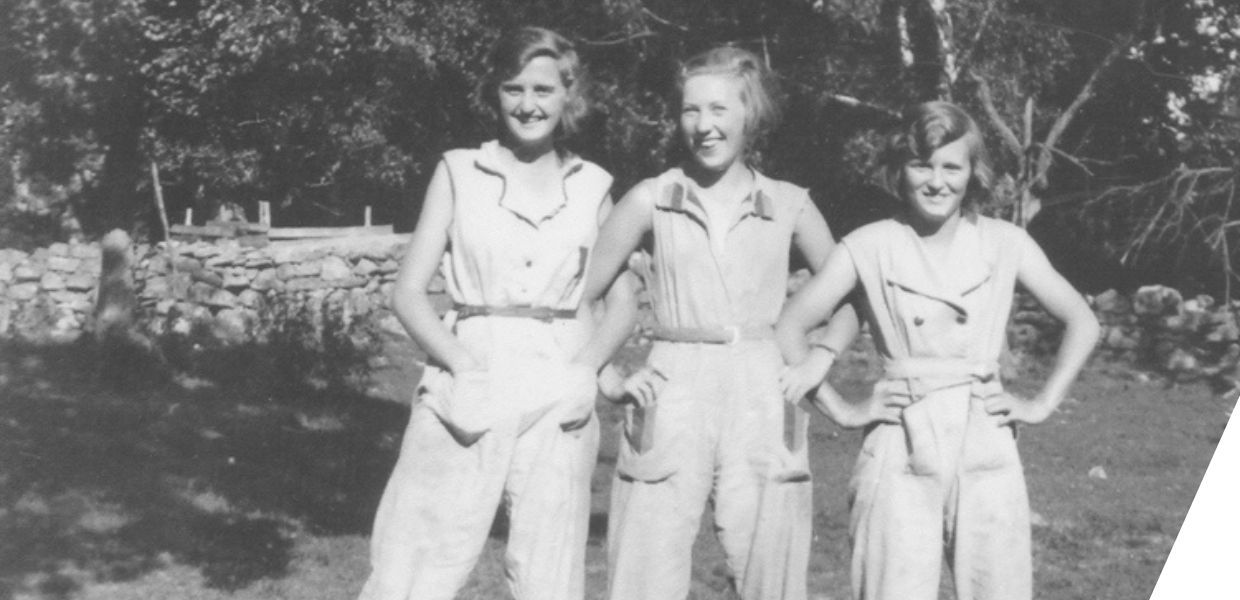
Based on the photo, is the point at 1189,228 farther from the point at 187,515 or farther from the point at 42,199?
the point at 42,199

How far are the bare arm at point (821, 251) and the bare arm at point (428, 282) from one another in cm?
84

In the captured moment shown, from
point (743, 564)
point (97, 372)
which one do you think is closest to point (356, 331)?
point (97, 372)

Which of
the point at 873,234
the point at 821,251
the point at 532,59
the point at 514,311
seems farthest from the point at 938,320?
the point at 532,59

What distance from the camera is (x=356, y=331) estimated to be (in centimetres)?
1055

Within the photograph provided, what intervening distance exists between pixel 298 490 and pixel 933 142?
5.06 metres

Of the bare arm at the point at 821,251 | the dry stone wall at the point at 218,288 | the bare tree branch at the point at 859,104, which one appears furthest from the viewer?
the dry stone wall at the point at 218,288

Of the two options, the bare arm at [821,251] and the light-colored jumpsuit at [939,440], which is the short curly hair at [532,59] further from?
the light-colored jumpsuit at [939,440]

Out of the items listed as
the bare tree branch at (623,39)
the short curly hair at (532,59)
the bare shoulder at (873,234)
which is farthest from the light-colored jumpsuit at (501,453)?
the bare tree branch at (623,39)

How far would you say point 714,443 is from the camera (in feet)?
10.6

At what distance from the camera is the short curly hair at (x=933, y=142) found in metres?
3.18

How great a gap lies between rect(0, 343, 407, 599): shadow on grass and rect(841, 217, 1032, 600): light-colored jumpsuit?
3703 millimetres

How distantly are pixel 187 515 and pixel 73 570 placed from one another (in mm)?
929

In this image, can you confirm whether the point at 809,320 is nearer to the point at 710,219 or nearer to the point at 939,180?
the point at 710,219

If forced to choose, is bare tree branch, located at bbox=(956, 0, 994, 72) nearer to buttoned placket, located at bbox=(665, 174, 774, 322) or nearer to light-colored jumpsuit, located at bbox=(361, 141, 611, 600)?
buttoned placket, located at bbox=(665, 174, 774, 322)
